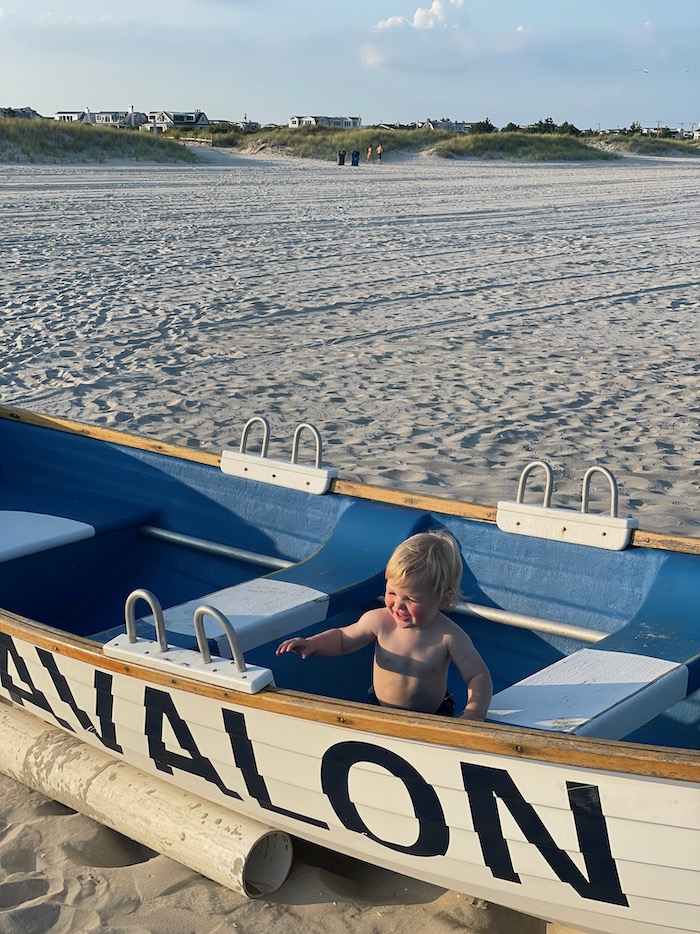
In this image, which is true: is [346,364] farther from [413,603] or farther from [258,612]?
[413,603]

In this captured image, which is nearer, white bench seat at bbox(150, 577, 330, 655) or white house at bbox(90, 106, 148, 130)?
white bench seat at bbox(150, 577, 330, 655)

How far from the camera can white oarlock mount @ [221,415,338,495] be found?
427cm

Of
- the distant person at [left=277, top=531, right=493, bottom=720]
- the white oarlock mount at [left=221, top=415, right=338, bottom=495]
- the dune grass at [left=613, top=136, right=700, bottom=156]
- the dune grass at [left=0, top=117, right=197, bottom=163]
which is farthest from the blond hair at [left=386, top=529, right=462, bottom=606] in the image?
the dune grass at [left=613, top=136, right=700, bottom=156]

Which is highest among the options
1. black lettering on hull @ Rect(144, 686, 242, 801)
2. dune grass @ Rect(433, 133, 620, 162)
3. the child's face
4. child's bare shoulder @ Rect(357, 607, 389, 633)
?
the child's face

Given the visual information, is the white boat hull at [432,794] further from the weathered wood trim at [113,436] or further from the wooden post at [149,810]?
the weathered wood trim at [113,436]

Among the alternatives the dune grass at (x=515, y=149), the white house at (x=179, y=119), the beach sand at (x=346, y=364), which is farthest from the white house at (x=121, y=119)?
the beach sand at (x=346, y=364)

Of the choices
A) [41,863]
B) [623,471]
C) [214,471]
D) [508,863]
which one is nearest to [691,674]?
[508,863]

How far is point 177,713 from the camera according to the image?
2.96m

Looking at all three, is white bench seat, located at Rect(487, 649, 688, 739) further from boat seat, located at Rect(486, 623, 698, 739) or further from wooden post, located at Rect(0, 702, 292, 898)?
wooden post, located at Rect(0, 702, 292, 898)

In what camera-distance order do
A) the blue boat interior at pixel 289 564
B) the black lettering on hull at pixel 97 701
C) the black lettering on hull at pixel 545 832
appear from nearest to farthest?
the black lettering on hull at pixel 545 832 < the black lettering on hull at pixel 97 701 < the blue boat interior at pixel 289 564

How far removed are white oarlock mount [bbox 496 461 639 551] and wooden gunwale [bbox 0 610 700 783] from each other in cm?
128

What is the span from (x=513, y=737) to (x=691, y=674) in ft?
2.89

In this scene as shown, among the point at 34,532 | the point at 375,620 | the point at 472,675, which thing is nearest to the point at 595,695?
the point at 472,675

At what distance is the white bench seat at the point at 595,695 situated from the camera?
106 inches
